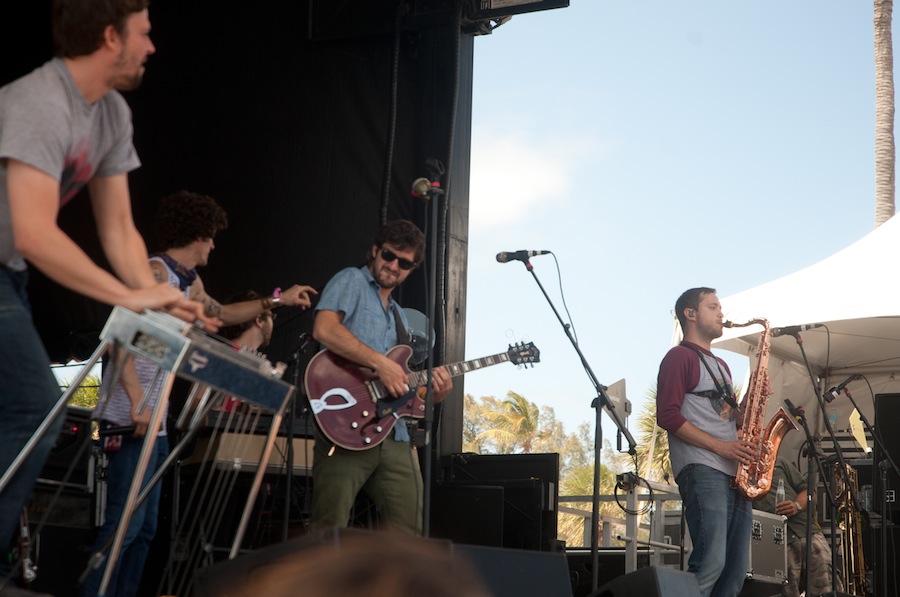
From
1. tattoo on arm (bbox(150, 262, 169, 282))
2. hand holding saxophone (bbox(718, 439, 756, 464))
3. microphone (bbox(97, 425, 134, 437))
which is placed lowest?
microphone (bbox(97, 425, 134, 437))

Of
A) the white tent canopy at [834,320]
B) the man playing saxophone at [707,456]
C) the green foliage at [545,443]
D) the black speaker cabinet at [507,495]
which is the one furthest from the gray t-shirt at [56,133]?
the green foliage at [545,443]

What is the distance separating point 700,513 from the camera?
→ 5363 mm

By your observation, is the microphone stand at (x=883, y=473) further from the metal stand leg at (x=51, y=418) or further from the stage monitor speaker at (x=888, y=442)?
the metal stand leg at (x=51, y=418)

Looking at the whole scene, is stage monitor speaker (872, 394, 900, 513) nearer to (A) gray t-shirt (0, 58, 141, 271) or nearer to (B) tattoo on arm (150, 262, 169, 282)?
(B) tattoo on arm (150, 262, 169, 282)

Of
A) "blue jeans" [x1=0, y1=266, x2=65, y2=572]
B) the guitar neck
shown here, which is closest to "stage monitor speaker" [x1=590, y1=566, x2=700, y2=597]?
the guitar neck

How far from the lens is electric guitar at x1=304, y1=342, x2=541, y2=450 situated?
184 inches

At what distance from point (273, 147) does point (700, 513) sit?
3.76 metres

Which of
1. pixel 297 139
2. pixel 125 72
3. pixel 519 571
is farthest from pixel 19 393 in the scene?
pixel 297 139

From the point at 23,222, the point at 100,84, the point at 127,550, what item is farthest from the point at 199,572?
the point at 127,550

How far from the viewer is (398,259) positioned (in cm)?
493

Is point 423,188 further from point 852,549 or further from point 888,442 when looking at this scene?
point 852,549

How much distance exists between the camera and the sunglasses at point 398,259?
4930 mm

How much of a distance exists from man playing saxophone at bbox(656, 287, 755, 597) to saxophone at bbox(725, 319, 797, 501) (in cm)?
8

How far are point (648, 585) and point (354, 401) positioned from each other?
1.63m
